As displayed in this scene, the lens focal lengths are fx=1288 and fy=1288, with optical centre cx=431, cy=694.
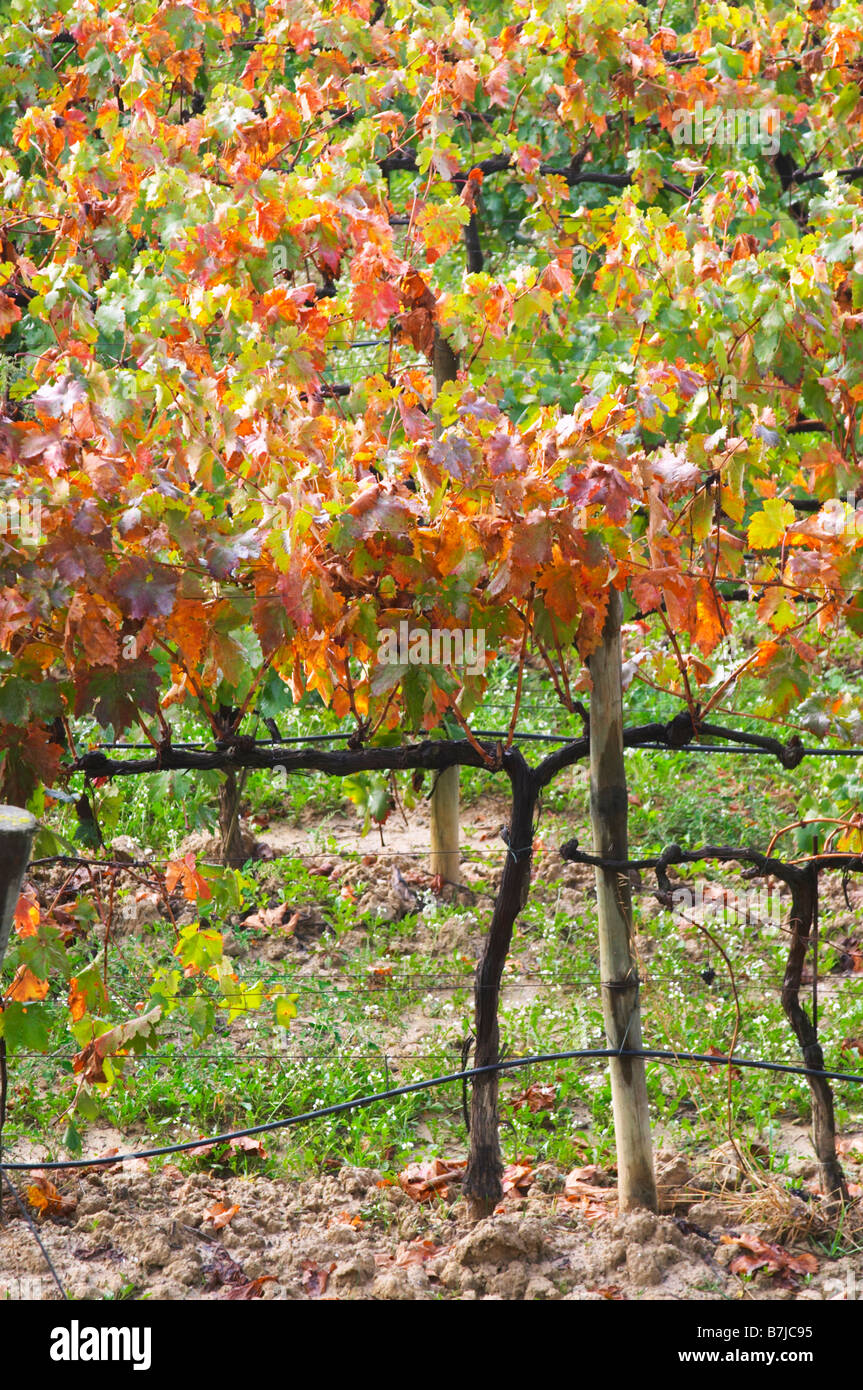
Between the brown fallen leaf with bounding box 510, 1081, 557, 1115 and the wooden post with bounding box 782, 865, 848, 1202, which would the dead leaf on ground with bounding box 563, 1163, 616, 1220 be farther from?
the wooden post with bounding box 782, 865, 848, 1202

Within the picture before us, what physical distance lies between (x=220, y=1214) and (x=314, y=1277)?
0.33 meters

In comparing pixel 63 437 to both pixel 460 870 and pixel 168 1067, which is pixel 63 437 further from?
pixel 460 870

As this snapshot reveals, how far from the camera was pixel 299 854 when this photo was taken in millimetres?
4793

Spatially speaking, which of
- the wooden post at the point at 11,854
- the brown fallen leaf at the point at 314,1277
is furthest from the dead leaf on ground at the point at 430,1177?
the wooden post at the point at 11,854

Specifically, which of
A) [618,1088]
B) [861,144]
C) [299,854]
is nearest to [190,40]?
[861,144]

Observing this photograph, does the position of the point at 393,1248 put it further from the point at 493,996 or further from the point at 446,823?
the point at 446,823

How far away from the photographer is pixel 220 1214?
2.95 m

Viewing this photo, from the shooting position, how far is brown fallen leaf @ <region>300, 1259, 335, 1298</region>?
268 cm

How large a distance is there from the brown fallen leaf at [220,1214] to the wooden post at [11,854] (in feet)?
4.04

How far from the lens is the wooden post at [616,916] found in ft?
8.93

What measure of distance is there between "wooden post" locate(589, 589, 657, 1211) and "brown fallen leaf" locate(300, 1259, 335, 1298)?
673 millimetres

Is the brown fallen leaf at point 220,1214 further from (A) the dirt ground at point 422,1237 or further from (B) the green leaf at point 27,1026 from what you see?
(B) the green leaf at point 27,1026

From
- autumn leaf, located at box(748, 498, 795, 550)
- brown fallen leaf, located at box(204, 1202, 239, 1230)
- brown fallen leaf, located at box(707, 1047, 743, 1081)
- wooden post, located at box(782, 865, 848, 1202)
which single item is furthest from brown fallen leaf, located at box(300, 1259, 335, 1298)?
autumn leaf, located at box(748, 498, 795, 550)

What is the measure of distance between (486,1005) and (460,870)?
72.6 inches
